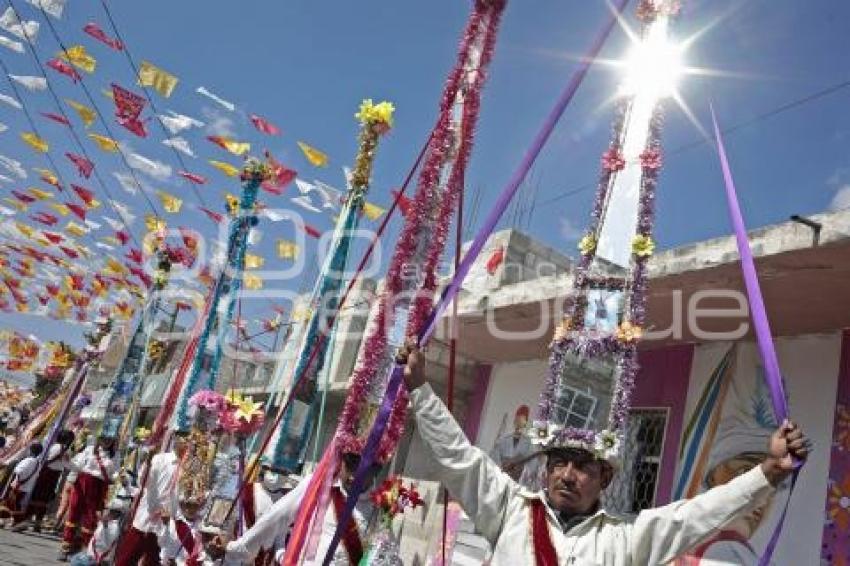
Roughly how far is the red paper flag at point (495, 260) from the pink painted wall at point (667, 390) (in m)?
5.38

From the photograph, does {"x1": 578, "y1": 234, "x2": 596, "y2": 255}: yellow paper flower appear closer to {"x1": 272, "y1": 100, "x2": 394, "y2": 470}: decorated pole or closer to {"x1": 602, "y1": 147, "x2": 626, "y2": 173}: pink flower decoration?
{"x1": 602, "y1": 147, "x2": 626, "y2": 173}: pink flower decoration

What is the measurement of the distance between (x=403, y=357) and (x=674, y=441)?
22.4 ft

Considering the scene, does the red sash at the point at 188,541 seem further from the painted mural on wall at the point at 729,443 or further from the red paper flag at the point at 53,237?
the red paper flag at the point at 53,237

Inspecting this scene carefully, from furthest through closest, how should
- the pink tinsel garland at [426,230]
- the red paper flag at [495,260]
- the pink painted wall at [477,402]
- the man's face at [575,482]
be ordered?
the red paper flag at [495,260] < the pink painted wall at [477,402] < the pink tinsel garland at [426,230] < the man's face at [575,482]

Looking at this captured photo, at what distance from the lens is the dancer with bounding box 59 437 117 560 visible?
1014 cm

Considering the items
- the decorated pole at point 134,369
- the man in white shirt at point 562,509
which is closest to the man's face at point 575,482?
the man in white shirt at point 562,509

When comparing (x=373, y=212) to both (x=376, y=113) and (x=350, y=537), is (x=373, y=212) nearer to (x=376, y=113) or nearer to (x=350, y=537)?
(x=376, y=113)

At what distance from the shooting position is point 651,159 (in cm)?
733

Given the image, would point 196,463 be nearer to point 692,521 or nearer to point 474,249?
point 474,249

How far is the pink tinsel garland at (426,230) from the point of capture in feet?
18.6

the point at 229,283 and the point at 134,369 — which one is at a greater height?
the point at 229,283

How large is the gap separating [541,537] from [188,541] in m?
4.69

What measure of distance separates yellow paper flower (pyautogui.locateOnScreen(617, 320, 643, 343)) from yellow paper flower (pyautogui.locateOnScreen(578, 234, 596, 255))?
0.99 m

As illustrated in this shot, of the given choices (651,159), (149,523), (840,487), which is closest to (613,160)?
(651,159)
